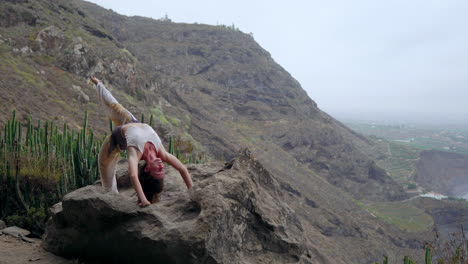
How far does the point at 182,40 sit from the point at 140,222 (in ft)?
215

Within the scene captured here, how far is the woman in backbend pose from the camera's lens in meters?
4.12

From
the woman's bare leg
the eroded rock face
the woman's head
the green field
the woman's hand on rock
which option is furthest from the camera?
the green field

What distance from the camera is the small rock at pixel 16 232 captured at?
5383mm

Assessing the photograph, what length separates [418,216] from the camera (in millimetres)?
50969

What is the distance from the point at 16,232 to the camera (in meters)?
5.45

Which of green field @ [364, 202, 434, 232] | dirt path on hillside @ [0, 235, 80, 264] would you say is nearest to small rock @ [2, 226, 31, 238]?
dirt path on hillside @ [0, 235, 80, 264]

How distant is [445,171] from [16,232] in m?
87.9

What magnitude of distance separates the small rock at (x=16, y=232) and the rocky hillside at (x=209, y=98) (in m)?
3.39

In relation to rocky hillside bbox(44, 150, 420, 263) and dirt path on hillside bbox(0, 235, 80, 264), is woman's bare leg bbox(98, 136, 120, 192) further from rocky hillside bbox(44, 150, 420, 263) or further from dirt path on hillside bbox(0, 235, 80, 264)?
dirt path on hillside bbox(0, 235, 80, 264)

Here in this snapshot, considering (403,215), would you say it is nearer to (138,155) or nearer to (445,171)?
(445,171)

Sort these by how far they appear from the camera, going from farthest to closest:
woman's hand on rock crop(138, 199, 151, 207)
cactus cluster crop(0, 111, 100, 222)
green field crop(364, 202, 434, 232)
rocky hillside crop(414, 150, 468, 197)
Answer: rocky hillside crop(414, 150, 468, 197), green field crop(364, 202, 434, 232), cactus cluster crop(0, 111, 100, 222), woman's hand on rock crop(138, 199, 151, 207)

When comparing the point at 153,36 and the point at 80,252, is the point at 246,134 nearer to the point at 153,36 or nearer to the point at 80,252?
the point at 153,36

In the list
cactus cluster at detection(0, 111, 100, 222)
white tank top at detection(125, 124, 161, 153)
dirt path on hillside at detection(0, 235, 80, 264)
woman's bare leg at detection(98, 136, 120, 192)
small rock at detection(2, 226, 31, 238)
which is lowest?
small rock at detection(2, 226, 31, 238)

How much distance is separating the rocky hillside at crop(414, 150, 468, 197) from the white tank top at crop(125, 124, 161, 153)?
76101 millimetres
